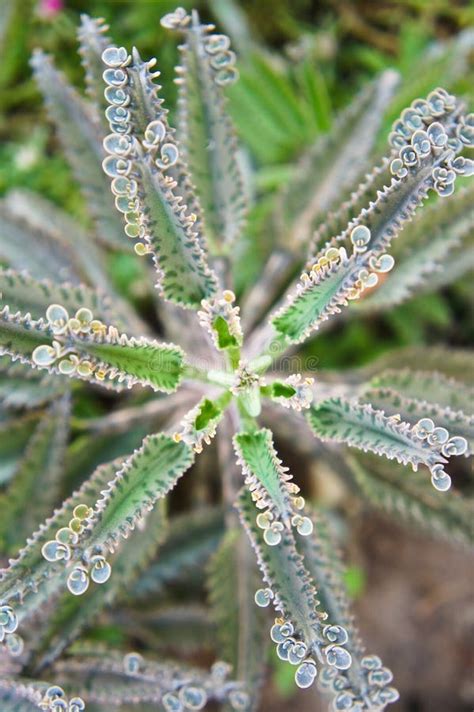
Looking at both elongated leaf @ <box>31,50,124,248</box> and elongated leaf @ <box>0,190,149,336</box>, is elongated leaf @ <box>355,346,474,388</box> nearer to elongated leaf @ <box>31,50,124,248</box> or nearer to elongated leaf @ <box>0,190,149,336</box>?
elongated leaf @ <box>0,190,149,336</box>

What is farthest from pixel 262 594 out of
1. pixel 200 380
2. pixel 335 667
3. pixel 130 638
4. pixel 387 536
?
pixel 387 536

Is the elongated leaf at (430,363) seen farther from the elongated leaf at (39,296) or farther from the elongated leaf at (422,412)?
the elongated leaf at (39,296)

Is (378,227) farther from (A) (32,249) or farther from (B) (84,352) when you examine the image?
(A) (32,249)

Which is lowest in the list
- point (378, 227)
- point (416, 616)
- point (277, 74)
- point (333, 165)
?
point (416, 616)

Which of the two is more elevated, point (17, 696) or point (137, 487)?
point (137, 487)

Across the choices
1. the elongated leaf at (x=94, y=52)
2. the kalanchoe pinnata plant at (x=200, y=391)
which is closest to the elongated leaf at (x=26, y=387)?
the kalanchoe pinnata plant at (x=200, y=391)

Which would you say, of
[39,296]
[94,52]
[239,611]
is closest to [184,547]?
[239,611]
